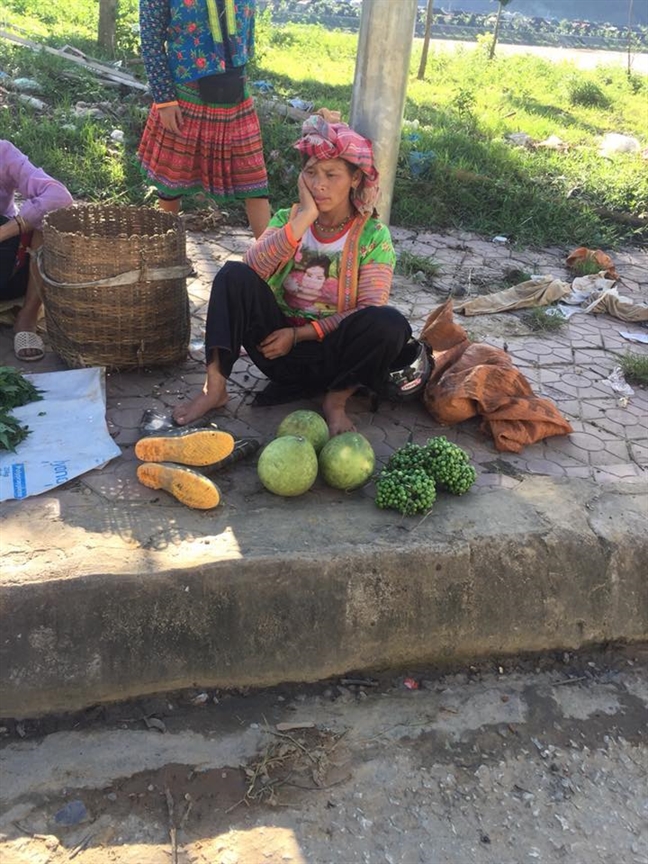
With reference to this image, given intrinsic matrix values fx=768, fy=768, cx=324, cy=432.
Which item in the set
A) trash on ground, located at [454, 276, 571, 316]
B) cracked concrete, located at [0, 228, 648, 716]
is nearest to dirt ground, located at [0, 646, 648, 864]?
cracked concrete, located at [0, 228, 648, 716]

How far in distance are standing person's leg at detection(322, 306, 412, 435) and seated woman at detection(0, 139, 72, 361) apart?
147 cm

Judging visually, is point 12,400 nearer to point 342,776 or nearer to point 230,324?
point 230,324

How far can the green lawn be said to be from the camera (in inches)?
256

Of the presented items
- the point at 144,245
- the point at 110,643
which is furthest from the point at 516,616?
the point at 144,245

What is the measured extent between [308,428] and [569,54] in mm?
24614

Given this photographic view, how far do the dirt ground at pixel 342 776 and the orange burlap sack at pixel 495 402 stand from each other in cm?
116

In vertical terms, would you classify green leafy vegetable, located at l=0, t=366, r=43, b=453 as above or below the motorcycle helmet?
below

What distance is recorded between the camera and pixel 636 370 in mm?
4230

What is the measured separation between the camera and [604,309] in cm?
520

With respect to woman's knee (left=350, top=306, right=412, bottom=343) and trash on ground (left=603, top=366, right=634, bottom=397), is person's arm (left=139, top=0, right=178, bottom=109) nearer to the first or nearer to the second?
woman's knee (left=350, top=306, right=412, bottom=343)

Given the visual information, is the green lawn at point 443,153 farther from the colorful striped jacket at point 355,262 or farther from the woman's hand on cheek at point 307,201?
the woman's hand on cheek at point 307,201


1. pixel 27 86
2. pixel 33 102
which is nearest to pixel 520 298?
pixel 33 102

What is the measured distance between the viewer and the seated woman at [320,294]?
302cm

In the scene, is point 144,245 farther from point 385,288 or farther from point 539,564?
point 539,564
